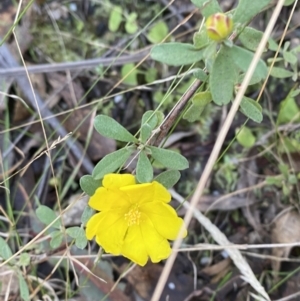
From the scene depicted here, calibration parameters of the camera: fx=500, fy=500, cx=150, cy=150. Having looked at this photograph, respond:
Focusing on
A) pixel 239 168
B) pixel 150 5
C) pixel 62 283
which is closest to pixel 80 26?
pixel 150 5

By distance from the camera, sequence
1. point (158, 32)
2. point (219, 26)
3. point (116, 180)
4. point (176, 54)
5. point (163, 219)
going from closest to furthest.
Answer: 1. point (219, 26)
2. point (176, 54)
3. point (116, 180)
4. point (163, 219)
5. point (158, 32)

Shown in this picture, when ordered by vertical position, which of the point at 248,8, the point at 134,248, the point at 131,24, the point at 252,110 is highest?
the point at 248,8

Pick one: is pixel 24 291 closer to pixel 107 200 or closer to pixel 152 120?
pixel 107 200

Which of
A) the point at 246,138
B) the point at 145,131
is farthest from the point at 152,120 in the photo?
the point at 246,138

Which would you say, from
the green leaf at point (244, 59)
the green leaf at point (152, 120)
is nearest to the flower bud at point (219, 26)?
the green leaf at point (244, 59)

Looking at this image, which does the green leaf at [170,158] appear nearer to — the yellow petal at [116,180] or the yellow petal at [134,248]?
the yellow petal at [116,180]

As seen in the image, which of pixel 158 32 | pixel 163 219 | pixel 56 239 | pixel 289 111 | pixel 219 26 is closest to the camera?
pixel 219 26

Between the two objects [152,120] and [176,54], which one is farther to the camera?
[152,120]
